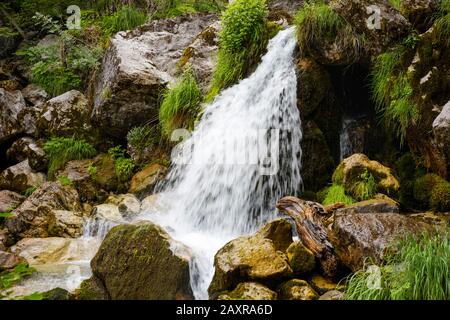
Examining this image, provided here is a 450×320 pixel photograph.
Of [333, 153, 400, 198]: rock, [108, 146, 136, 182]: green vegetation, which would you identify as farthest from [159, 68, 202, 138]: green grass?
[333, 153, 400, 198]: rock

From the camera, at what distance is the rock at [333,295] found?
3762 mm

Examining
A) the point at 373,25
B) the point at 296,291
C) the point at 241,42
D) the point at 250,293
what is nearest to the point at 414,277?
the point at 296,291

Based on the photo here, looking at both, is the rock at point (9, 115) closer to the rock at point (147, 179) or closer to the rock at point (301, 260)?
the rock at point (147, 179)

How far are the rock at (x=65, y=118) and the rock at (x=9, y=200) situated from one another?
1699 millimetres

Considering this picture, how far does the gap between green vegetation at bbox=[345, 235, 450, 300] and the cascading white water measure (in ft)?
8.83

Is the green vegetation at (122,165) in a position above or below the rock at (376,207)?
above

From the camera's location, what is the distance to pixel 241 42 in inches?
320

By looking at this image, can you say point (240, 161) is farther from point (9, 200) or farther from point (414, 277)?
point (9, 200)

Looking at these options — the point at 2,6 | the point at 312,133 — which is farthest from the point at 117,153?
the point at 2,6

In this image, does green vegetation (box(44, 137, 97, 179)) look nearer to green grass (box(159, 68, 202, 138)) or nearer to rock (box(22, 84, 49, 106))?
green grass (box(159, 68, 202, 138))

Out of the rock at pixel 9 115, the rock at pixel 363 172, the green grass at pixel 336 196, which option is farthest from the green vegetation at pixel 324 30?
the rock at pixel 9 115

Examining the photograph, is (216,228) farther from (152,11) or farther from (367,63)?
(152,11)

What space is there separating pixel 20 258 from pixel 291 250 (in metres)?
3.45

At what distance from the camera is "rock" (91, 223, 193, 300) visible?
14.1 ft
